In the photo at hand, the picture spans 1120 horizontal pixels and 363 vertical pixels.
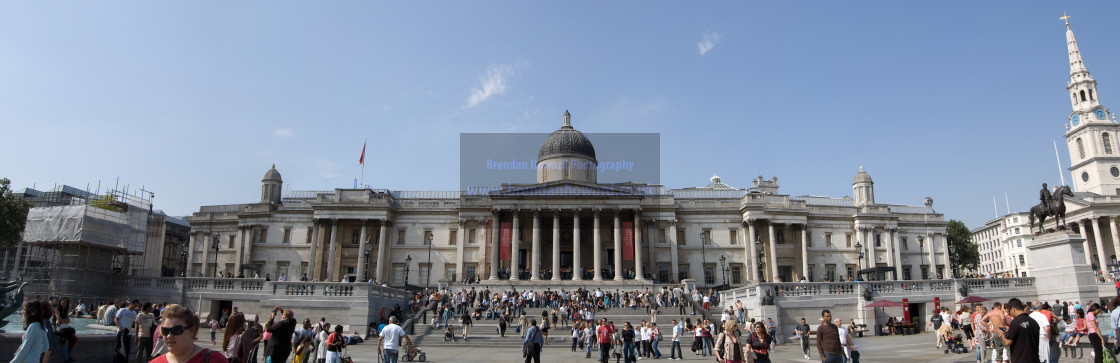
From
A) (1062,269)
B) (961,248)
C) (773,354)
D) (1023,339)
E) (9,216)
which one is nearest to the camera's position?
(1023,339)

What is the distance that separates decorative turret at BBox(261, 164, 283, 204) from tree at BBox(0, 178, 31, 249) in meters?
15.7

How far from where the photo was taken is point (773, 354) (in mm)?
23016

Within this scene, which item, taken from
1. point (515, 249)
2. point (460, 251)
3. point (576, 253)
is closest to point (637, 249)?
point (576, 253)

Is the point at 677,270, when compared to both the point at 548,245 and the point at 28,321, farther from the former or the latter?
the point at 28,321

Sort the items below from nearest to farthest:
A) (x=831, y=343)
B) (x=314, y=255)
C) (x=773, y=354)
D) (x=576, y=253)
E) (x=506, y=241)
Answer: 1. (x=831, y=343)
2. (x=773, y=354)
3. (x=576, y=253)
4. (x=506, y=241)
5. (x=314, y=255)

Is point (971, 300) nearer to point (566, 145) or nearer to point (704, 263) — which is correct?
point (704, 263)

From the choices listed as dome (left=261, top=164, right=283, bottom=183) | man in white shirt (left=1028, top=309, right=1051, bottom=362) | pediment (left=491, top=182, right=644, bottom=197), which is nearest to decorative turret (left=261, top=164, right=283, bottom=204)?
dome (left=261, top=164, right=283, bottom=183)

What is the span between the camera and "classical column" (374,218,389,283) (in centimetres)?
4922

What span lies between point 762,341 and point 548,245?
41.3 metres

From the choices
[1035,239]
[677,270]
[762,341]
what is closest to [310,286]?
[762,341]

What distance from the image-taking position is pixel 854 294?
30.6m

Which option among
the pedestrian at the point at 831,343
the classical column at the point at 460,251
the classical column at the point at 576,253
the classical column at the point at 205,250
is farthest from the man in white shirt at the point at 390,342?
the classical column at the point at 205,250

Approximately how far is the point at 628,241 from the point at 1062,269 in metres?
26.2

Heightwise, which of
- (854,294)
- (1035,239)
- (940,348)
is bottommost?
(940,348)
